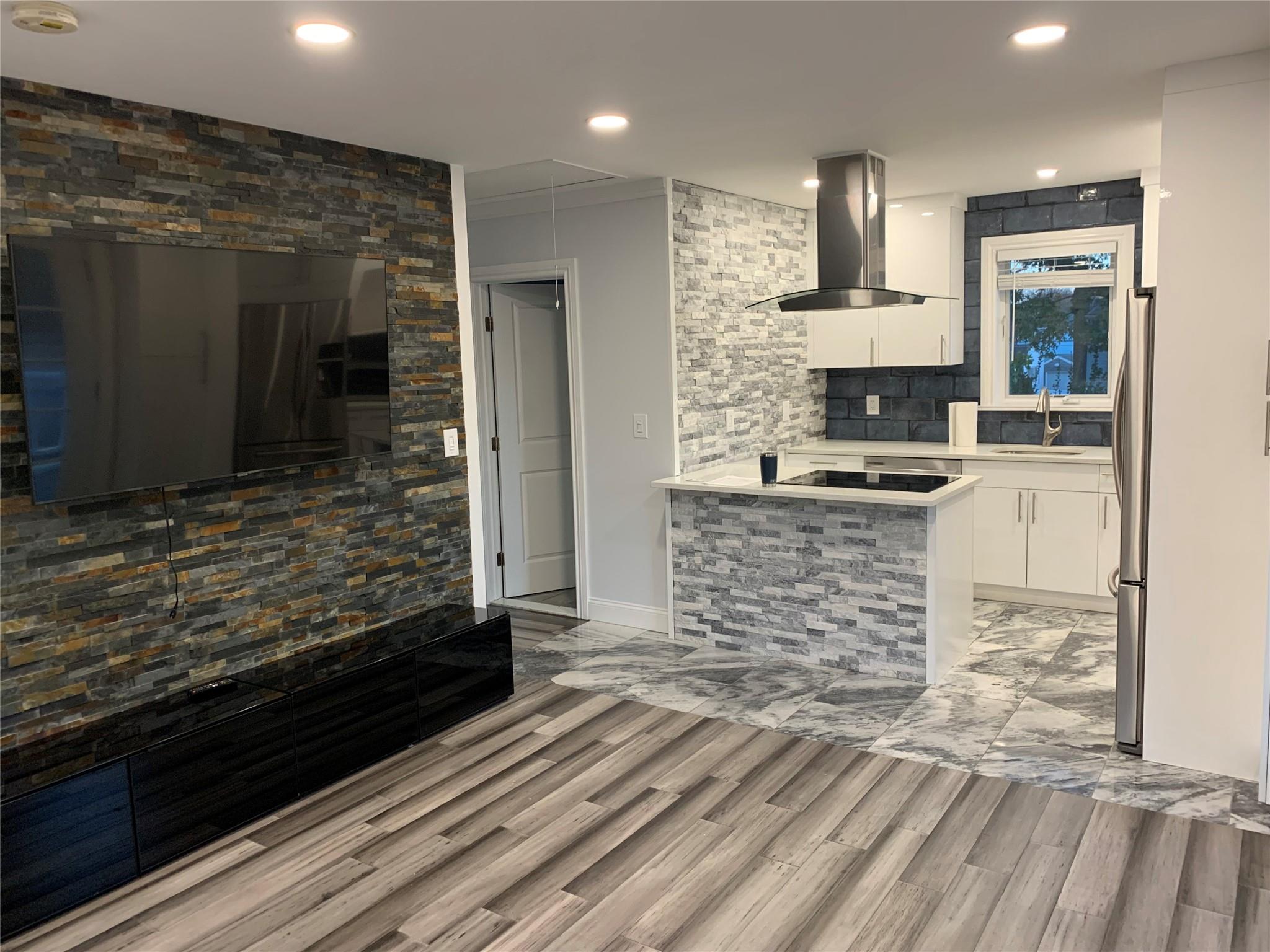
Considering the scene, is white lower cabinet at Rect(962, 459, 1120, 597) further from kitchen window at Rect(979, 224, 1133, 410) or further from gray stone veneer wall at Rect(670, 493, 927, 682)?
gray stone veneer wall at Rect(670, 493, 927, 682)

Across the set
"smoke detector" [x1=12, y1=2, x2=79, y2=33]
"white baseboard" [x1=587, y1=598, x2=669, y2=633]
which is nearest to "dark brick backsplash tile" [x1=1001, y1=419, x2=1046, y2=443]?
"white baseboard" [x1=587, y1=598, x2=669, y2=633]

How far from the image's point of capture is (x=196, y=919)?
256cm

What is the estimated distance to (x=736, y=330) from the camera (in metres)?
5.42

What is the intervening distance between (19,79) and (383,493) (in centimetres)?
185

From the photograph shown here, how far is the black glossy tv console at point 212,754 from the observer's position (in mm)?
2531

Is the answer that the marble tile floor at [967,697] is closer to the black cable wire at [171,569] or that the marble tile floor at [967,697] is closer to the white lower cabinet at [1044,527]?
the white lower cabinet at [1044,527]

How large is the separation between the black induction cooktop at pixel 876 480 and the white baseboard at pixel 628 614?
104 cm

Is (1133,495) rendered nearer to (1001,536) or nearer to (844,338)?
(1001,536)

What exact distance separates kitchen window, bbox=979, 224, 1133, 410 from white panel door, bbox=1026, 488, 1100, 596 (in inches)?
30.4

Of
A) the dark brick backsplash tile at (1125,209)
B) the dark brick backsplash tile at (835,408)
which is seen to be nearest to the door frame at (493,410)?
the dark brick backsplash tile at (835,408)

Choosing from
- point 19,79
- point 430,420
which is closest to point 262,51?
point 19,79

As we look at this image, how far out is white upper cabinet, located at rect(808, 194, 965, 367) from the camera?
220 inches

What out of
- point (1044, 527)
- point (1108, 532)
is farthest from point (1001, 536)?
point (1108, 532)

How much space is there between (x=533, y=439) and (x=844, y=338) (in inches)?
81.1
